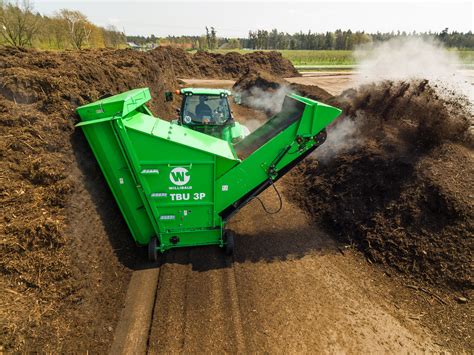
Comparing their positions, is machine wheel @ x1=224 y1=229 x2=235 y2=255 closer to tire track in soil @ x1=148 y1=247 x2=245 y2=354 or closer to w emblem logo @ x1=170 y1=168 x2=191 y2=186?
tire track in soil @ x1=148 y1=247 x2=245 y2=354

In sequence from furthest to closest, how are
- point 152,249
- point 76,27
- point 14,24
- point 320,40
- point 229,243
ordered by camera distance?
point 320,40, point 76,27, point 14,24, point 229,243, point 152,249

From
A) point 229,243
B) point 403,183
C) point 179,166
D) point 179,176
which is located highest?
point 179,166

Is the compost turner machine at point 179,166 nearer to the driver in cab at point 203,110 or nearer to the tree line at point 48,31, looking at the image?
the driver in cab at point 203,110

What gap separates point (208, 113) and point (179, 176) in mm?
3192

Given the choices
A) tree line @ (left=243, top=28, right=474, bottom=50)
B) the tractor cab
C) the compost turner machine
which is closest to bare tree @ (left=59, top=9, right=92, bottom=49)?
the tractor cab

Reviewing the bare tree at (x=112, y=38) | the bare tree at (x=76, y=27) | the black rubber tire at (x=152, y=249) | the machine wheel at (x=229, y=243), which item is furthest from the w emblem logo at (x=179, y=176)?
the bare tree at (x=112, y=38)

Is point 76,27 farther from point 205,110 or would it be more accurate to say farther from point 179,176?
point 179,176

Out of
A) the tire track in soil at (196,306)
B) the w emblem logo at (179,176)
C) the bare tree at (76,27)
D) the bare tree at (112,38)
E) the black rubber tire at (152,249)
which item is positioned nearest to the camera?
the tire track in soil at (196,306)

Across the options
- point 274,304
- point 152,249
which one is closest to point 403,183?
point 274,304

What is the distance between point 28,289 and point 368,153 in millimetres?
7127

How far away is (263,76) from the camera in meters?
20.0

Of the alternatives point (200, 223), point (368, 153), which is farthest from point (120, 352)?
point (368, 153)

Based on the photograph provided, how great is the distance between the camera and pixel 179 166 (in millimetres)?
4402

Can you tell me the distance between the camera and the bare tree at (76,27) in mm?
29828
